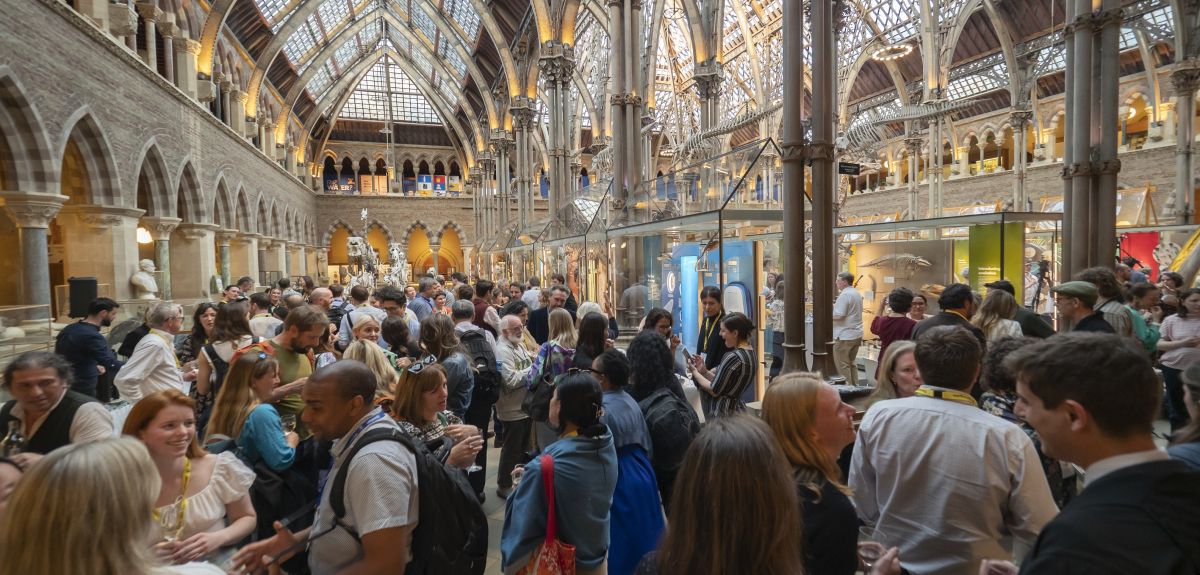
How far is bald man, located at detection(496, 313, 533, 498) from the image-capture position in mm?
4621

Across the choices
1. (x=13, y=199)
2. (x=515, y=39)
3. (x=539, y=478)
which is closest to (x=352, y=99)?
(x=515, y=39)

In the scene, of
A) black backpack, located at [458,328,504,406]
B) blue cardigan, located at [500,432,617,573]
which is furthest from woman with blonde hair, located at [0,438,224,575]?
black backpack, located at [458,328,504,406]

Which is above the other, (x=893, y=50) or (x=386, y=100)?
(x=386, y=100)

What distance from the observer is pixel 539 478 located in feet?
6.68

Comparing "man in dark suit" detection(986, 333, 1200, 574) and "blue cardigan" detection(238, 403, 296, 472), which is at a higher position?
"man in dark suit" detection(986, 333, 1200, 574)

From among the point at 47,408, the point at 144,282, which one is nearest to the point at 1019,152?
the point at 47,408

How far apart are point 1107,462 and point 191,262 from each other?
63.2 feet

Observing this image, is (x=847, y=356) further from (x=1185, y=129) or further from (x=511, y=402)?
(x=1185, y=129)

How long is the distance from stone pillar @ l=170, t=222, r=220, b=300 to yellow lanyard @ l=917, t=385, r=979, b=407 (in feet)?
57.7

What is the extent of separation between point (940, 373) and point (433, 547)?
1794 millimetres

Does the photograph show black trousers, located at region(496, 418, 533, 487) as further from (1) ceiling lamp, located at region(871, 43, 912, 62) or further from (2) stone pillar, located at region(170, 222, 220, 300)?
(1) ceiling lamp, located at region(871, 43, 912, 62)

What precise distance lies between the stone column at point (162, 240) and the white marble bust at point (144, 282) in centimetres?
91

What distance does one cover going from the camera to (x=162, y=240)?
13617 mm

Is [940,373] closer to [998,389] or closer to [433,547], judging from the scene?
[998,389]
